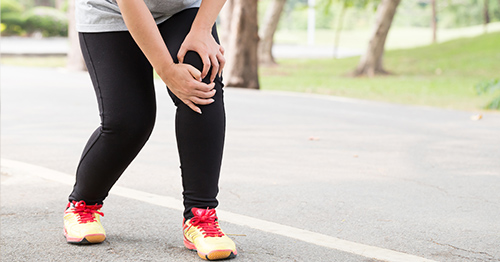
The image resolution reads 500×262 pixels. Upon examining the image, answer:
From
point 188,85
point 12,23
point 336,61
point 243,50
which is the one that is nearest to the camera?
point 188,85

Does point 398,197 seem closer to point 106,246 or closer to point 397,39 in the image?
point 106,246

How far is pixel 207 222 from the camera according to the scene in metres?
2.80

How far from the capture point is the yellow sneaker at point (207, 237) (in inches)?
108

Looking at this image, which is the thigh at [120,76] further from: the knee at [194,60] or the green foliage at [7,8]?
the green foliage at [7,8]

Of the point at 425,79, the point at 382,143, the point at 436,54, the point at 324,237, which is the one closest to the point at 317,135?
the point at 382,143

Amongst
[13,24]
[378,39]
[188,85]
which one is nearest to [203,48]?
[188,85]

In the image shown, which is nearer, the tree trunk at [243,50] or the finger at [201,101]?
the finger at [201,101]

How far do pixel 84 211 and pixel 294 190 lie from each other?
1.54m

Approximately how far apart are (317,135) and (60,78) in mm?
6993

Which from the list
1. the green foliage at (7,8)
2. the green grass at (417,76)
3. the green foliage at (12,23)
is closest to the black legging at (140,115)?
the green grass at (417,76)

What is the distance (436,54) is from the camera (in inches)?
1042

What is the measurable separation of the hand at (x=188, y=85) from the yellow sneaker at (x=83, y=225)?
27.1 inches

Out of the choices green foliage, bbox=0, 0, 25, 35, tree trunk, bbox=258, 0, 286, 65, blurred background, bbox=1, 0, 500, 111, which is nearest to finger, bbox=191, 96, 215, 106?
blurred background, bbox=1, 0, 500, 111

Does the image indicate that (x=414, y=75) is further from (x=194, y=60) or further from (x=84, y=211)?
(x=194, y=60)
